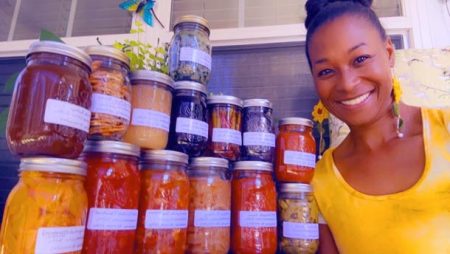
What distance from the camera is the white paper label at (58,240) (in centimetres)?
43

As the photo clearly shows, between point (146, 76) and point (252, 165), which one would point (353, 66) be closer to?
point (252, 165)

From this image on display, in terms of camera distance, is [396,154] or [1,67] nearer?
[396,154]

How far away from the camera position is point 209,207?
0.69 metres

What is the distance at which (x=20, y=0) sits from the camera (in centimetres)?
147

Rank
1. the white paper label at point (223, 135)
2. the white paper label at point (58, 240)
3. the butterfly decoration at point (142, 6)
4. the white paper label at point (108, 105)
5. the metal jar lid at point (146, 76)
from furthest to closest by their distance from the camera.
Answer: the butterfly decoration at point (142, 6) → the white paper label at point (223, 135) → the metal jar lid at point (146, 76) → the white paper label at point (108, 105) → the white paper label at point (58, 240)

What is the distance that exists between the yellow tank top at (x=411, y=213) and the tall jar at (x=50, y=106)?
66 centimetres

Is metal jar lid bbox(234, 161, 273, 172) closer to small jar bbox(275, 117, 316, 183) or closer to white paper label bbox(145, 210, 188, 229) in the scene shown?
small jar bbox(275, 117, 316, 183)

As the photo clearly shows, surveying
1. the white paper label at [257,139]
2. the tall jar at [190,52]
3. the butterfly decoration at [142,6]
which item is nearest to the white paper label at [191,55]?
the tall jar at [190,52]

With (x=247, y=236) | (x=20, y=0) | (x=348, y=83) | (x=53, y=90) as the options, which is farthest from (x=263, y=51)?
(x=20, y=0)

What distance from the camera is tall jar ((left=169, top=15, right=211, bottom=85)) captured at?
0.76 meters

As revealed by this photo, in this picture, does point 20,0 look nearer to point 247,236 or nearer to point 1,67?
point 1,67

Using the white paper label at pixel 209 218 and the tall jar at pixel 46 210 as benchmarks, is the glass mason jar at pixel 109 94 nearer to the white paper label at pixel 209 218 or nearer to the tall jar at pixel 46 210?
the tall jar at pixel 46 210

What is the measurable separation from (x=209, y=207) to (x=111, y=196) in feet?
0.74

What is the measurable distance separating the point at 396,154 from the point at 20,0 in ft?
5.53
